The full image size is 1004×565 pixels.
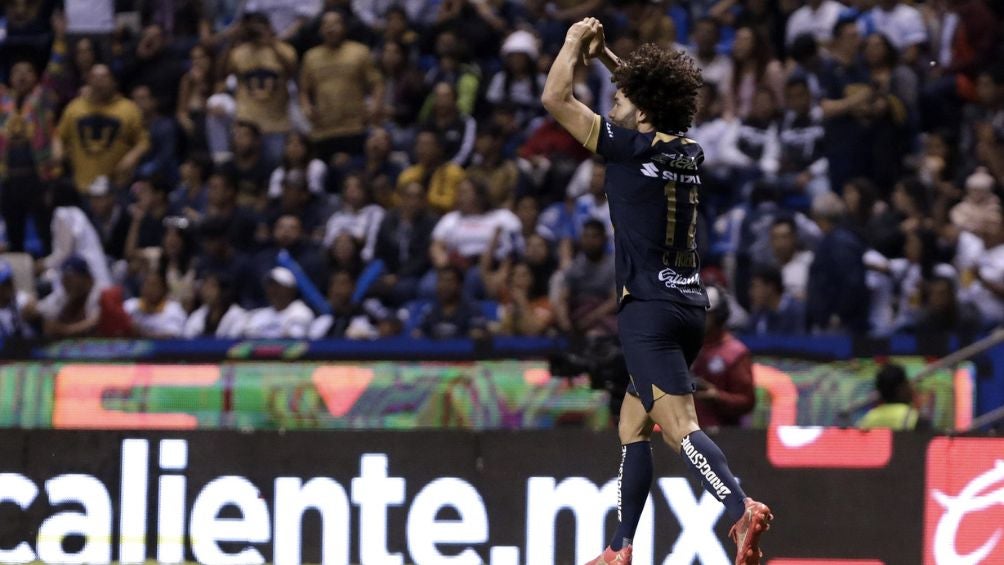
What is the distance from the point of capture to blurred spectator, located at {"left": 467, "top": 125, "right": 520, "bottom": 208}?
14695 millimetres

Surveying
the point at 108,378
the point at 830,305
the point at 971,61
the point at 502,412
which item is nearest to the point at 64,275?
the point at 108,378

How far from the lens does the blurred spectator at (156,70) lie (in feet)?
57.3

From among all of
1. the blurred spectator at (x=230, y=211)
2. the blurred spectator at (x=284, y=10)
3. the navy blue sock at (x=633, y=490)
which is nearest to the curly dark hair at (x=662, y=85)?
the navy blue sock at (x=633, y=490)

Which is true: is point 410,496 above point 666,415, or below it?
below

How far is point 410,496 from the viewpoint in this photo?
930 cm

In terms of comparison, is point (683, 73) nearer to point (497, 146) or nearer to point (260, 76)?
point (497, 146)

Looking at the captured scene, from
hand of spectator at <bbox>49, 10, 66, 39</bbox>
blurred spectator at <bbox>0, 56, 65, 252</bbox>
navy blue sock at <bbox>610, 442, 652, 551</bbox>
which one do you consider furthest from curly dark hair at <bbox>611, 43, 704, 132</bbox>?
hand of spectator at <bbox>49, 10, 66, 39</bbox>

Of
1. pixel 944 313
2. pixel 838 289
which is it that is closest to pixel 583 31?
pixel 944 313

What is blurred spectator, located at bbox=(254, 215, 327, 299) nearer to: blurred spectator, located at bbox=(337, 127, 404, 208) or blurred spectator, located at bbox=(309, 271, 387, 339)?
blurred spectator, located at bbox=(309, 271, 387, 339)

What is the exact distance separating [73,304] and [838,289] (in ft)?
19.8

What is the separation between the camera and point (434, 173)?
15.0 m

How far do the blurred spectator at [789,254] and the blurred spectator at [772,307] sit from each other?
1.03 ft

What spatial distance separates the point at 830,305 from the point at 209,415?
168 inches

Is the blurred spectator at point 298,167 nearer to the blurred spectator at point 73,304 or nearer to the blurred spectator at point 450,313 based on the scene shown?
the blurred spectator at point 73,304
